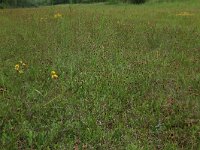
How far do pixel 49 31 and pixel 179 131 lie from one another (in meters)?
6.16

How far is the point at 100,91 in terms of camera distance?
554 cm

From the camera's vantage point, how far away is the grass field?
4321 mm

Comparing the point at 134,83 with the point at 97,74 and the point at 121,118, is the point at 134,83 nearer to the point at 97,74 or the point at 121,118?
the point at 97,74

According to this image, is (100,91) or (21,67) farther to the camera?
(21,67)

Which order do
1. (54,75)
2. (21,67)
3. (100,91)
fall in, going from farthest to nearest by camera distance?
(21,67)
(54,75)
(100,91)

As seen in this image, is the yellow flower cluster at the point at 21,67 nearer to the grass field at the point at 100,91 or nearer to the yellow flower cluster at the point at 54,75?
the grass field at the point at 100,91

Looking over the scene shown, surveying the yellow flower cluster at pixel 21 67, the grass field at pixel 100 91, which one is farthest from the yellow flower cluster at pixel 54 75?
the yellow flower cluster at pixel 21 67

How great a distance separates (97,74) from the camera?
6.21 m

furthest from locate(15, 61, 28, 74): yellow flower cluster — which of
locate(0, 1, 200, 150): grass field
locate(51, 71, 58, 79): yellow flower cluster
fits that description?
locate(51, 71, 58, 79): yellow flower cluster

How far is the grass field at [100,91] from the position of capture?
432cm

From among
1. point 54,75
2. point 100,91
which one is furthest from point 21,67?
point 100,91

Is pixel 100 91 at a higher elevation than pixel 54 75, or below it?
below

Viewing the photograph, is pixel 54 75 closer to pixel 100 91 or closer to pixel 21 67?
pixel 100 91

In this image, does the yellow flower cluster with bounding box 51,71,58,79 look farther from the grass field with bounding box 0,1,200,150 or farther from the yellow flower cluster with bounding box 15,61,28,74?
the yellow flower cluster with bounding box 15,61,28,74
